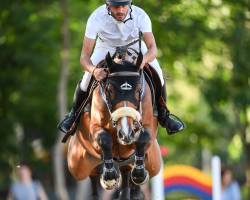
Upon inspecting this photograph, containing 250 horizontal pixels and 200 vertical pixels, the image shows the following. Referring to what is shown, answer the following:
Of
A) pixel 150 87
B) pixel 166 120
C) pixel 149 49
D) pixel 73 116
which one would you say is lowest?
pixel 166 120

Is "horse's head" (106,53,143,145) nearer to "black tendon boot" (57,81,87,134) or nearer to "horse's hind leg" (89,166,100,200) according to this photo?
"black tendon boot" (57,81,87,134)

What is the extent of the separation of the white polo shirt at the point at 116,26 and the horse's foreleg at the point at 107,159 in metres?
1.30

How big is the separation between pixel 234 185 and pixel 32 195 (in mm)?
4213

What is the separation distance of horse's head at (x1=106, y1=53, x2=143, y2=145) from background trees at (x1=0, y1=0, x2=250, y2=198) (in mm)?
8873

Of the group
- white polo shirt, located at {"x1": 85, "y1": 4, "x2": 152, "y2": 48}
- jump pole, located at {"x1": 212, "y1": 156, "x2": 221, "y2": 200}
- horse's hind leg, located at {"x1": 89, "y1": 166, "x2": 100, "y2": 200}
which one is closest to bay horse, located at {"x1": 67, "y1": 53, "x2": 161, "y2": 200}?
white polo shirt, located at {"x1": 85, "y1": 4, "x2": 152, "y2": 48}

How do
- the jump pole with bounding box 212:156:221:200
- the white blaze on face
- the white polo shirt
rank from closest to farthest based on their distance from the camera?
the white blaze on face, the white polo shirt, the jump pole with bounding box 212:156:221:200

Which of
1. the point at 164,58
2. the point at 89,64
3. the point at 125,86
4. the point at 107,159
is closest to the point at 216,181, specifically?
the point at 107,159

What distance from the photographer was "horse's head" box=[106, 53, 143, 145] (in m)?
7.54

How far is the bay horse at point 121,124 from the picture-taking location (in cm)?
762

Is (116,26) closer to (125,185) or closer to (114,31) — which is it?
(114,31)

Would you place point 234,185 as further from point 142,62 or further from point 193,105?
point 193,105

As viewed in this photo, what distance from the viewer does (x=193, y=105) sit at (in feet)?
97.2

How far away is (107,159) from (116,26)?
1.68 meters

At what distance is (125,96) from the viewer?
25.2 ft
